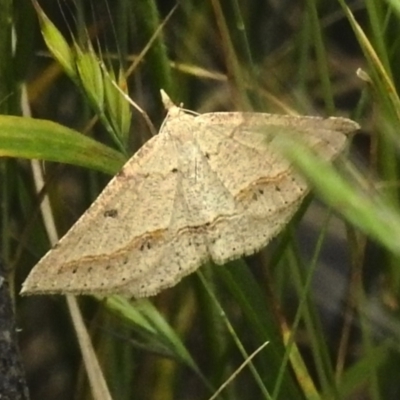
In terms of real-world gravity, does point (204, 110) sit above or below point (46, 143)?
above

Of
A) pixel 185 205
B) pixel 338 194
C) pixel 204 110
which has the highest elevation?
pixel 204 110

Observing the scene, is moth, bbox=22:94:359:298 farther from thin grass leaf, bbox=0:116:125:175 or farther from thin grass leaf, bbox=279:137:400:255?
thin grass leaf, bbox=279:137:400:255

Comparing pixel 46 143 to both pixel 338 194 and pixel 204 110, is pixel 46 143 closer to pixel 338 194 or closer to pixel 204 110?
pixel 338 194

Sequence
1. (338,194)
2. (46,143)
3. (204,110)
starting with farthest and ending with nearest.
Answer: (204,110) < (46,143) < (338,194)

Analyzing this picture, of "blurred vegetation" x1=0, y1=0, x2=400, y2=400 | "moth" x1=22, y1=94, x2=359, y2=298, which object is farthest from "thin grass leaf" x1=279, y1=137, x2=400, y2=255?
"moth" x1=22, y1=94, x2=359, y2=298

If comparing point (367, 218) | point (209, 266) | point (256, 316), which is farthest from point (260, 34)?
point (367, 218)

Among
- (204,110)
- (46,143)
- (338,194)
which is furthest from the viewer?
(204,110)

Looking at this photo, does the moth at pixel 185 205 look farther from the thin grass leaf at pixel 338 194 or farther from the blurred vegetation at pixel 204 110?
the thin grass leaf at pixel 338 194

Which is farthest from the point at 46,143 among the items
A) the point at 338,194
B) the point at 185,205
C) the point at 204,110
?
the point at 204,110
